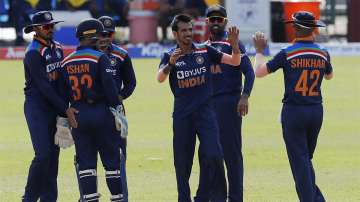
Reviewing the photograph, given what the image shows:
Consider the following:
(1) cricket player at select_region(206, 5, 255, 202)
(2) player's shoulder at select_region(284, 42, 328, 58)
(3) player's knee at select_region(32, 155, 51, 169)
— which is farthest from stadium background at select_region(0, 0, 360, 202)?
(2) player's shoulder at select_region(284, 42, 328, 58)

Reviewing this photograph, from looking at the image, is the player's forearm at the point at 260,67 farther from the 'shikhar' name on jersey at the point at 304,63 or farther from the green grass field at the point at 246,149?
the green grass field at the point at 246,149

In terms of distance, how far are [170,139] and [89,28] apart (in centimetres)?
659

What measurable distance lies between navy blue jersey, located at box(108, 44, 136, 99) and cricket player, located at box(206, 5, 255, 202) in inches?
40.6

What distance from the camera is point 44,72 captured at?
11.7 metres

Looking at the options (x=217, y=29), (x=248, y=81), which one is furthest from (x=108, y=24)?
(x=248, y=81)

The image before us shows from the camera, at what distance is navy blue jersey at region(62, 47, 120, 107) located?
1120 centimetres

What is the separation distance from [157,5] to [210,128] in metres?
22.7

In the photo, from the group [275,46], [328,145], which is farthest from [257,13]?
[328,145]

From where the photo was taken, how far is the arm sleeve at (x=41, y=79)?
1155 cm

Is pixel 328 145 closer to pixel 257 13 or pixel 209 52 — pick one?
pixel 209 52

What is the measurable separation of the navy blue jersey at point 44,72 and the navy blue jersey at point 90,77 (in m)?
0.34

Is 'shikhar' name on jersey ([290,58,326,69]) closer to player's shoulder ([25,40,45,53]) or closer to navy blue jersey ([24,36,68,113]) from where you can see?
navy blue jersey ([24,36,68,113])

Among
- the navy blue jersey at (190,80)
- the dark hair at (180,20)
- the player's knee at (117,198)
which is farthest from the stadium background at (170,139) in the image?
the dark hair at (180,20)

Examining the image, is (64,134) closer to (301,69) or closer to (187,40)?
(187,40)
